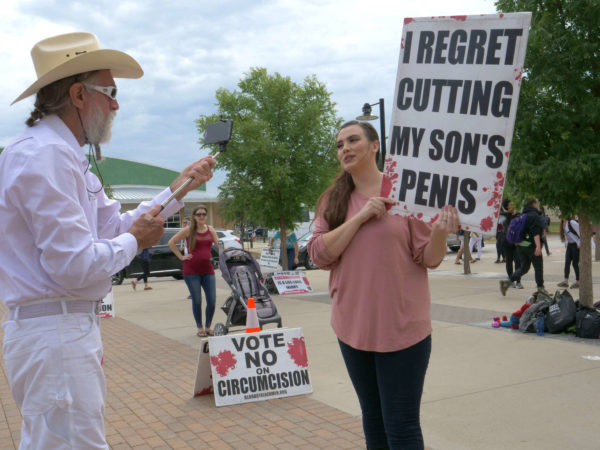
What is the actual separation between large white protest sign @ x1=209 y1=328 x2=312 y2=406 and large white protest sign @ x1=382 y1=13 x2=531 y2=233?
10.2 feet

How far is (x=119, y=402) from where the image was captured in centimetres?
539

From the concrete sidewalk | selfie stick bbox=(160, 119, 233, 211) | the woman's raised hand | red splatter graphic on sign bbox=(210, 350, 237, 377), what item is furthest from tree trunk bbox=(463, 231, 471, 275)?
selfie stick bbox=(160, 119, 233, 211)

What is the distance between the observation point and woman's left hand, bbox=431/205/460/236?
2426mm

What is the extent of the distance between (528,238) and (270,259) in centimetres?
661

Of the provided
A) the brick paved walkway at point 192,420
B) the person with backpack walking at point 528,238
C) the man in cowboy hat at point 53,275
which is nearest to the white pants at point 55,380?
the man in cowboy hat at point 53,275

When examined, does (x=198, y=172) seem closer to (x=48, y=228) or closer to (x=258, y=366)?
(x=48, y=228)

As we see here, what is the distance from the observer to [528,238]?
38.1 ft

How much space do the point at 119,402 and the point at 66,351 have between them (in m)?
3.78

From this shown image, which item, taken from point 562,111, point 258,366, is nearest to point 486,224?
point 258,366

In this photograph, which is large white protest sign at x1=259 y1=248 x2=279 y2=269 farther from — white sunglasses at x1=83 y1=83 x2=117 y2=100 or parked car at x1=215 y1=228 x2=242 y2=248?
white sunglasses at x1=83 y1=83 x2=117 y2=100

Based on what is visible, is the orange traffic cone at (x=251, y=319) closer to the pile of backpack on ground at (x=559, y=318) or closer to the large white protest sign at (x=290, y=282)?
the pile of backpack on ground at (x=559, y=318)

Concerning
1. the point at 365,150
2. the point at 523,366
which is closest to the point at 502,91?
the point at 365,150

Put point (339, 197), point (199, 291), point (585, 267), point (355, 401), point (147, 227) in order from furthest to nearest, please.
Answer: point (199, 291) < point (585, 267) < point (355, 401) < point (339, 197) < point (147, 227)

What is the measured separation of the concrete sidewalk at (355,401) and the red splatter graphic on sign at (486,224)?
7.05 ft
